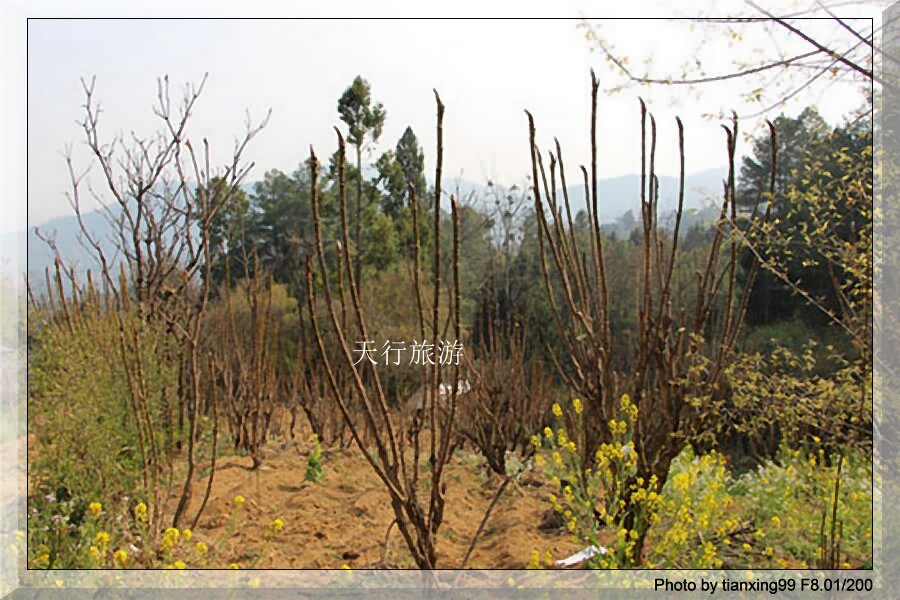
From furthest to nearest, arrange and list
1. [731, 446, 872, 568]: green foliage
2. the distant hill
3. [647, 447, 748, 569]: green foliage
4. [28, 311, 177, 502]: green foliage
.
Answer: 1. the distant hill
2. [28, 311, 177, 502]: green foliage
3. [731, 446, 872, 568]: green foliage
4. [647, 447, 748, 569]: green foliage

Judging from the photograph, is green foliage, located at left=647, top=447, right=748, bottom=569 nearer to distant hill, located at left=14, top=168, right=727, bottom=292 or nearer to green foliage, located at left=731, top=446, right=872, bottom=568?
green foliage, located at left=731, top=446, right=872, bottom=568

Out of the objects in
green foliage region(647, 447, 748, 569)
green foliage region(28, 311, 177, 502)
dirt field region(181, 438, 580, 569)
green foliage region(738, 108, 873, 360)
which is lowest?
dirt field region(181, 438, 580, 569)

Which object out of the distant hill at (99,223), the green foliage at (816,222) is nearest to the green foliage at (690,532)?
the green foliage at (816,222)

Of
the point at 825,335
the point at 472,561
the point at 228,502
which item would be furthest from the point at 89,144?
the point at 825,335

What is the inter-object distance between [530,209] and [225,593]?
367 centimetres

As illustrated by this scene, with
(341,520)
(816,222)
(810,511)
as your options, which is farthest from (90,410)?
(810,511)

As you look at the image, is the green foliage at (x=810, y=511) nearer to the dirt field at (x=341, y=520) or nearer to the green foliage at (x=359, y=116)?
the dirt field at (x=341, y=520)

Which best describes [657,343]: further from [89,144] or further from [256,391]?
[89,144]

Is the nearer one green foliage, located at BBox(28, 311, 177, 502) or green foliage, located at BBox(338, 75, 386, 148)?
green foliage, located at BBox(28, 311, 177, 502)

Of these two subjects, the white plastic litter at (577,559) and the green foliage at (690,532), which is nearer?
the green foliage at (690,532)

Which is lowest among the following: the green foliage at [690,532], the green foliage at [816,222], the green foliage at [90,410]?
the green foliage at [690,532]

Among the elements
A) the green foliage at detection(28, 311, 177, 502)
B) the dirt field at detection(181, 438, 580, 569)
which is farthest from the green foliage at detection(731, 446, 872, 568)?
the green foliage at detection(28, 311, 177, 502)

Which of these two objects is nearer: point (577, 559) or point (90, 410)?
point (577, 559)

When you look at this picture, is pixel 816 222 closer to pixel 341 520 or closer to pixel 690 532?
pixel 690 532
